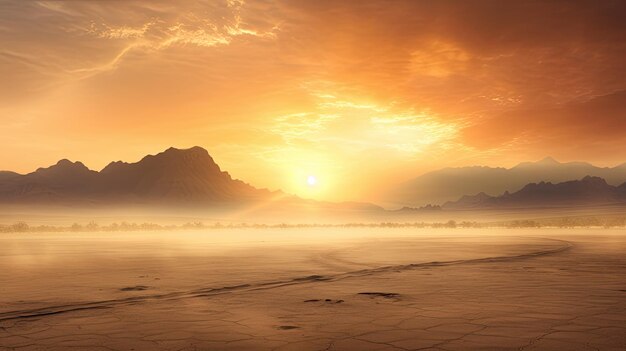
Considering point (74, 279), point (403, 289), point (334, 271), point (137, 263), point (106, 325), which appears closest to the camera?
point (106, 325)

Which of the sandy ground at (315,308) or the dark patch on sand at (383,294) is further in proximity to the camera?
the dark patch on sand at (383,294)

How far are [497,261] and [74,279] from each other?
13.3 meters

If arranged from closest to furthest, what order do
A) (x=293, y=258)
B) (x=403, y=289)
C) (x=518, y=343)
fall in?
(x=518, y=343), (x=403, y=289), (x=293, y=258)

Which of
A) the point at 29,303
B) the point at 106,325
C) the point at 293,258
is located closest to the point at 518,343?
the point at 106,325

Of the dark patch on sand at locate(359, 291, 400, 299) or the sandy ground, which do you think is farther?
the dark patch on sand at locate(359, 291, 400, 299)

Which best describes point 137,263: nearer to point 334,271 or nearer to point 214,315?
point 334,271

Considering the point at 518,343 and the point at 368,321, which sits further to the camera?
the point at 368,321

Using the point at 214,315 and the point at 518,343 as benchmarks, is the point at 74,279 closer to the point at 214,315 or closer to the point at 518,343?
the point at 214,315

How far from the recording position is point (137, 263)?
757 inches

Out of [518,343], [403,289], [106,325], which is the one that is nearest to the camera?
[518,343]

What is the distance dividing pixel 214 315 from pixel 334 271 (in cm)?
744

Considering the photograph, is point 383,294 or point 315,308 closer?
point 315,308

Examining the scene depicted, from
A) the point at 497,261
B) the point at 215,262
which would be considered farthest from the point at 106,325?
the point at 497,261

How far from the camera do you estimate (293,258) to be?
21125mm
